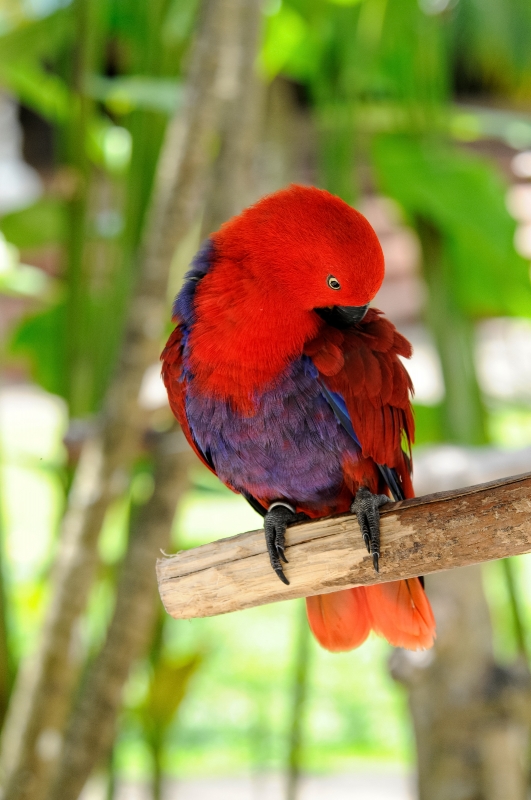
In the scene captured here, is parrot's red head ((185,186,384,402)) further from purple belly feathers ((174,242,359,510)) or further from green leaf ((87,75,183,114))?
green leaf ((87,75,183,114))

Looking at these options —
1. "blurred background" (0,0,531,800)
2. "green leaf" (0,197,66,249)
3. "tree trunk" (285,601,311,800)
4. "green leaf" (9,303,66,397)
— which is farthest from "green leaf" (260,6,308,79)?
"tree trunk" (285,601,311,800)

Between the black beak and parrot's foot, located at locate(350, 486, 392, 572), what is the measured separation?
0.53 feet

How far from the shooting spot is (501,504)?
1.96 ft

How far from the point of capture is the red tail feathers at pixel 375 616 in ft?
2.48

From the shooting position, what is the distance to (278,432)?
0.73 m

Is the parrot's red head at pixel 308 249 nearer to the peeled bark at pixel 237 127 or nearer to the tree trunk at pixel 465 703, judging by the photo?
the peeled bark at pixel 237 127

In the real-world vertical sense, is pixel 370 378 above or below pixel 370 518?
above

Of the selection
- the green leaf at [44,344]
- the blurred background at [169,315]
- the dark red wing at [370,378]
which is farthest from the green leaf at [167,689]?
the dark red wing at [370,378]

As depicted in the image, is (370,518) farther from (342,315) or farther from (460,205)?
(460,205)

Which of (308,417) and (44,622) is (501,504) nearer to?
(308,417)

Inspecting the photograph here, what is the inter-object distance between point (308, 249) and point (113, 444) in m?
0.61

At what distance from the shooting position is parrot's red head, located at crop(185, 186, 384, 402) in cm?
64

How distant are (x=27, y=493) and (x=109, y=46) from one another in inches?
58.9

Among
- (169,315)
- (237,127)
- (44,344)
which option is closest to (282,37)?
(237,127)
